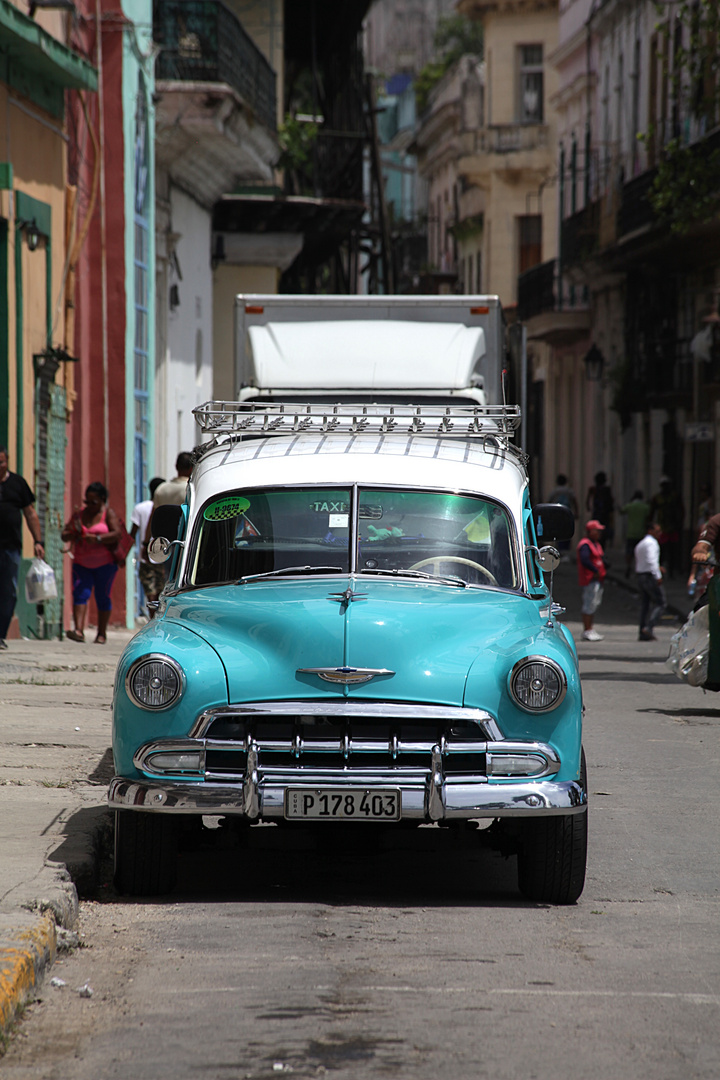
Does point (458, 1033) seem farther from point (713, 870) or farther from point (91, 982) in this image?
point (713, 870)

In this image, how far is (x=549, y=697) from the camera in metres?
6.43

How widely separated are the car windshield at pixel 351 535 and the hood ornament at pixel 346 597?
0.43 metres

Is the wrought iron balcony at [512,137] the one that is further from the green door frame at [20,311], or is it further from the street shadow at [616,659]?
the green door frame at [20,311]

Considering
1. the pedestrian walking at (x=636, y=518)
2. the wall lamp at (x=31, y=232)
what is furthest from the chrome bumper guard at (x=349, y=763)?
the pedestrian walking at (x=636, y=518)

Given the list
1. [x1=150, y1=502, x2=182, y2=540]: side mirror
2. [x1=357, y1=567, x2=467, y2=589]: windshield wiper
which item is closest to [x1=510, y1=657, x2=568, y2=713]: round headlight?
[x1=357, y1=567, x2=467, y2=589]: windshield wiper

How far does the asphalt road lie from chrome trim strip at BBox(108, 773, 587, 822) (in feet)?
1.29

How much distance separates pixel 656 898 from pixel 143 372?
16.1m

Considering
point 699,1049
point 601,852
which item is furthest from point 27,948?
point 601,852

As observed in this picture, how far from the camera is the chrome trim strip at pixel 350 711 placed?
6.32 meters

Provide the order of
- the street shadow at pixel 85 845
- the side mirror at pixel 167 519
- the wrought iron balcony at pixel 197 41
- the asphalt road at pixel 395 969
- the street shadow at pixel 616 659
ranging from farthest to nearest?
the wrought iron balcony at pixel 197 41
the street shadow at pixel 616 659
the side mirror at pixel 167 519
the street shadow at pixel 85 845
the asphalt road at pixel 395 969

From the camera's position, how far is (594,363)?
42.2m

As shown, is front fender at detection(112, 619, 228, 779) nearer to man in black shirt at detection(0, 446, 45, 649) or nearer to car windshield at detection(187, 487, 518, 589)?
car windshield at detection(187, 487, 518, 589)

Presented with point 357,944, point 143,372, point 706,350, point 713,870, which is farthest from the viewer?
point 706,350

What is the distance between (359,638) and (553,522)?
6.62 feet
